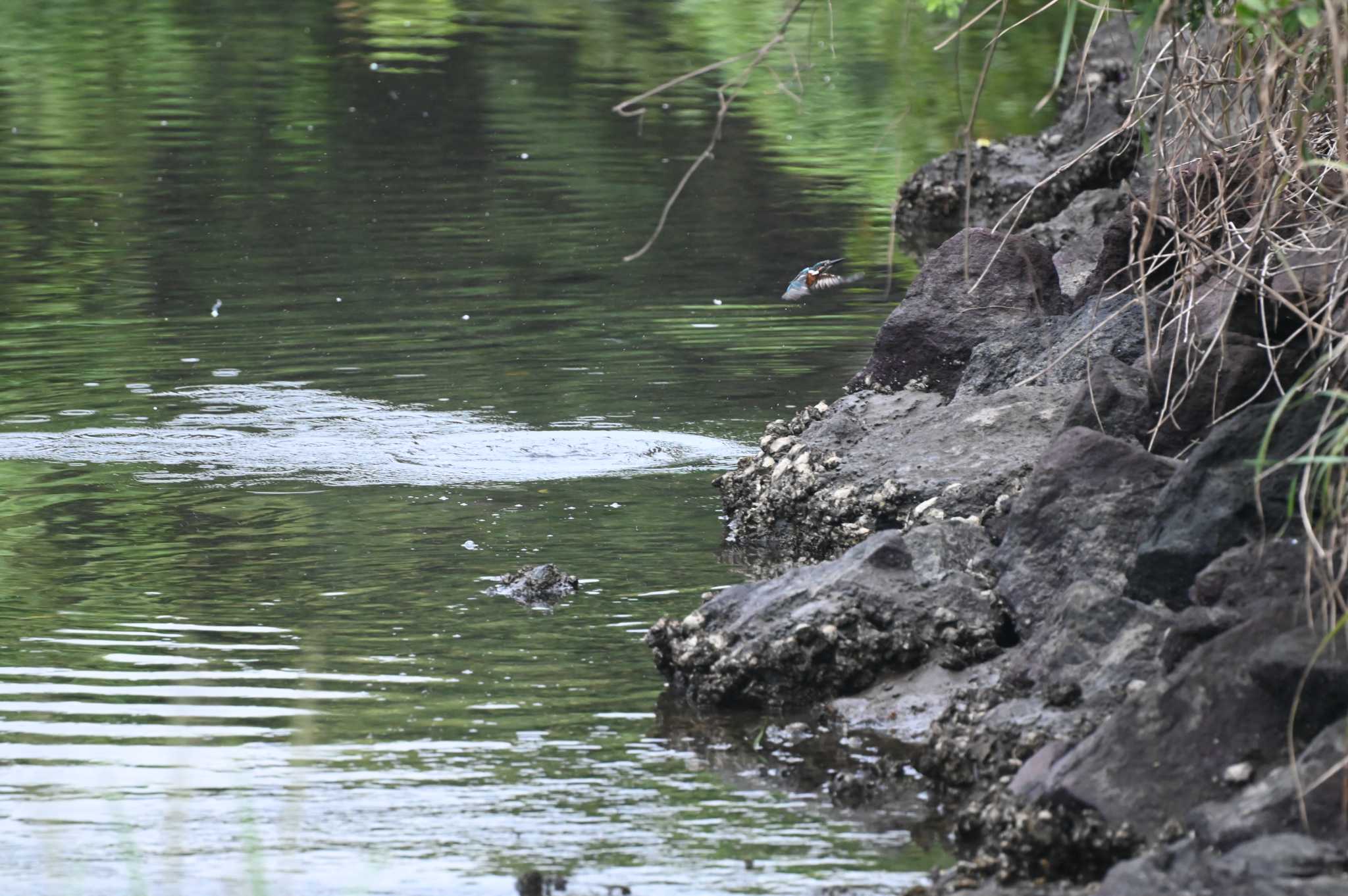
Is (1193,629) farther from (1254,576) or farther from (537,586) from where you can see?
(537,586)

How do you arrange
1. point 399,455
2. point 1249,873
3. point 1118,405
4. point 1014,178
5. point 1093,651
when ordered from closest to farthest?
point 1249,873 < point 1093,651 < point 1118,405 < point 399,455 < point 1014,178

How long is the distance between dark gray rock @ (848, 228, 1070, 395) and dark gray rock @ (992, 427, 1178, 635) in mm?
2172

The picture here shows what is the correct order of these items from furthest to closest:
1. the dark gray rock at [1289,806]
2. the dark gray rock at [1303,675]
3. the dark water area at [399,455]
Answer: the dark water area at [399,455]
the dark gray rock at [1303,675]
the dark gray rock at [1289,806]

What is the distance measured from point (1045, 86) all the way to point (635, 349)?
13.2m

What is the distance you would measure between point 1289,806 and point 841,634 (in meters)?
1.85

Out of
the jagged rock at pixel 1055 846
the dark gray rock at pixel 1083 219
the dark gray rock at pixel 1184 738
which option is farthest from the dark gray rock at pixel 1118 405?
the dark gray rock at pixel 1083 219

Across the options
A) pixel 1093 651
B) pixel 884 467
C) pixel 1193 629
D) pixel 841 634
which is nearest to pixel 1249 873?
pixel 1193 629

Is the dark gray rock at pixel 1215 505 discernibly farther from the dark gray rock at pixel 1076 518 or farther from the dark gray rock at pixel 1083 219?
the dark gray rock at pixel 1083 219

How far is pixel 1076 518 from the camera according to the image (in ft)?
19.4

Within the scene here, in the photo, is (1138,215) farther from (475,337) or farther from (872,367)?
(475,337)

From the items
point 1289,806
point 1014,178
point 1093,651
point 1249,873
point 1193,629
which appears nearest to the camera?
point 1249,873

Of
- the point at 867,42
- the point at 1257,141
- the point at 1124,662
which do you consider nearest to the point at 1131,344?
the point at 1257,141

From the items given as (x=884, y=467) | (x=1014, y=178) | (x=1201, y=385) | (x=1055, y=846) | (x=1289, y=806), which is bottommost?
(x=1014, y=178)

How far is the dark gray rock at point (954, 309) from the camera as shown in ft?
27.1
